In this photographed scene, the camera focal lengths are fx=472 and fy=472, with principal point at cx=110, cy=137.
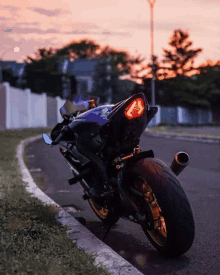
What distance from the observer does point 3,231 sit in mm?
3922

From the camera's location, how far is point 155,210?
364 centimetres

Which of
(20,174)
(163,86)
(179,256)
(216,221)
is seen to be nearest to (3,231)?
(179,256)

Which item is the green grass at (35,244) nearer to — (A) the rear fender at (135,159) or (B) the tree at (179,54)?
(A) the rear fender at (135,159)

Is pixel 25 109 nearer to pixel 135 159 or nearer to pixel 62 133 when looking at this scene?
pixel 62 133

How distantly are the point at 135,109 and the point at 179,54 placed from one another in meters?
63.0

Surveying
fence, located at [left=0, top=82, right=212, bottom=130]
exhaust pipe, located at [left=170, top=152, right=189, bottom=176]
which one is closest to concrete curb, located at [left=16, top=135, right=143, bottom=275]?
exhaust pipe, located at [left=170, top=152, right=189, bottom=176]

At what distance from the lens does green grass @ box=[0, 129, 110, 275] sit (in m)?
2.99

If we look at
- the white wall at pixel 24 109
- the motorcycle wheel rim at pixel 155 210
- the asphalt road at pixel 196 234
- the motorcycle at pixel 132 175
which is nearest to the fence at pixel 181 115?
the white wall at pixel 24 109

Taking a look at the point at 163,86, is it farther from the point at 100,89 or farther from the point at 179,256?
the point at 179,256

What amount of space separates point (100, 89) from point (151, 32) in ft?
64.0

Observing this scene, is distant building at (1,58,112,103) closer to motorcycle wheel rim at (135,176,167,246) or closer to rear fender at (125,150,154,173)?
rear fender at (125,150,154,173)

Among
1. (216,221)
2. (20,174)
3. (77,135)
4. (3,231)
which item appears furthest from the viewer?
(20,174)

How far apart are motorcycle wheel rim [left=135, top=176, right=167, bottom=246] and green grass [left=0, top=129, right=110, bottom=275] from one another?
59 cm

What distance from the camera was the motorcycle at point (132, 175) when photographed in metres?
3.50
